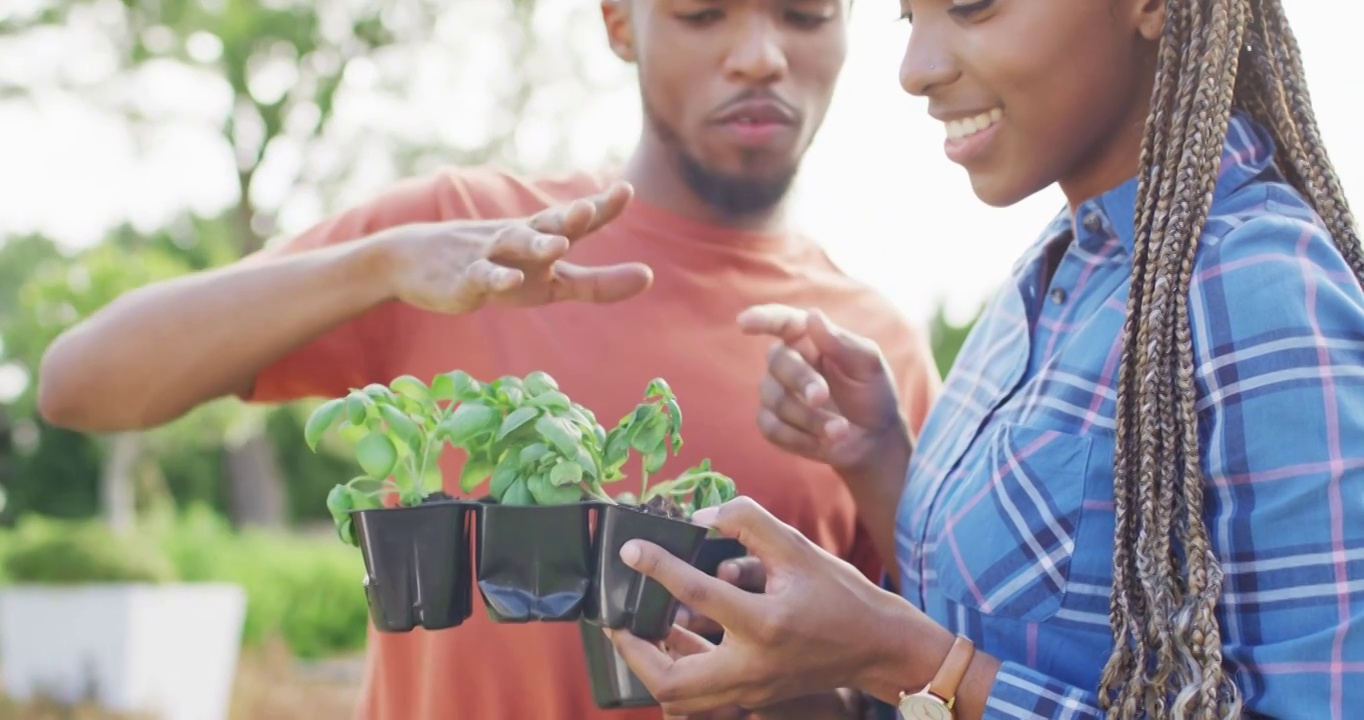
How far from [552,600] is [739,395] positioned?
783mm

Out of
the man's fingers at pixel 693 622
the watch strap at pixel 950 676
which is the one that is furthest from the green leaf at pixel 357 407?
the watch strap at pixel 950 676

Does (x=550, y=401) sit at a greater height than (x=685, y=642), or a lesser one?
greater

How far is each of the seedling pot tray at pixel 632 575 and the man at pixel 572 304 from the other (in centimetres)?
45

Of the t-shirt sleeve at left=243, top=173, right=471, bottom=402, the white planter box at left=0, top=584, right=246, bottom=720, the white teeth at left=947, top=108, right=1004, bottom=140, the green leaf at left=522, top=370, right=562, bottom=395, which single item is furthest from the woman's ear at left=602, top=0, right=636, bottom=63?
the white planter box at left=0, top=584, right=246, bottom=720

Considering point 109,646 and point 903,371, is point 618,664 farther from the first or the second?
point 109,646

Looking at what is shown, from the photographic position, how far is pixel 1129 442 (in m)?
1.58

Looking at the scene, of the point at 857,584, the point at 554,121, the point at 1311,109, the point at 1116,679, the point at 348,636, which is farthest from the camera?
the point at 554,121

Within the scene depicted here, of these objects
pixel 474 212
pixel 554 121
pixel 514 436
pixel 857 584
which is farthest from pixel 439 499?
pixel 554 121

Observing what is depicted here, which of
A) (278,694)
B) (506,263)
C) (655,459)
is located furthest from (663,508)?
(278,694)

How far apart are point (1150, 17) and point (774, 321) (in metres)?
0.72

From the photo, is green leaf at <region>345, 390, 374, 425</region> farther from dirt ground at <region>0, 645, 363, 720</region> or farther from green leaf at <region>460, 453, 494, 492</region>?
dirt ground at <region>0, 645, 363, 720</region>

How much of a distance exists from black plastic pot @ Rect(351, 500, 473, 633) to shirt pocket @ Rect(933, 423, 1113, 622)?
2.17ft

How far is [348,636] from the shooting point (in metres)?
10.9

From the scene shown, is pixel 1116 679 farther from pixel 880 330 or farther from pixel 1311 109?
pixel 880 330
